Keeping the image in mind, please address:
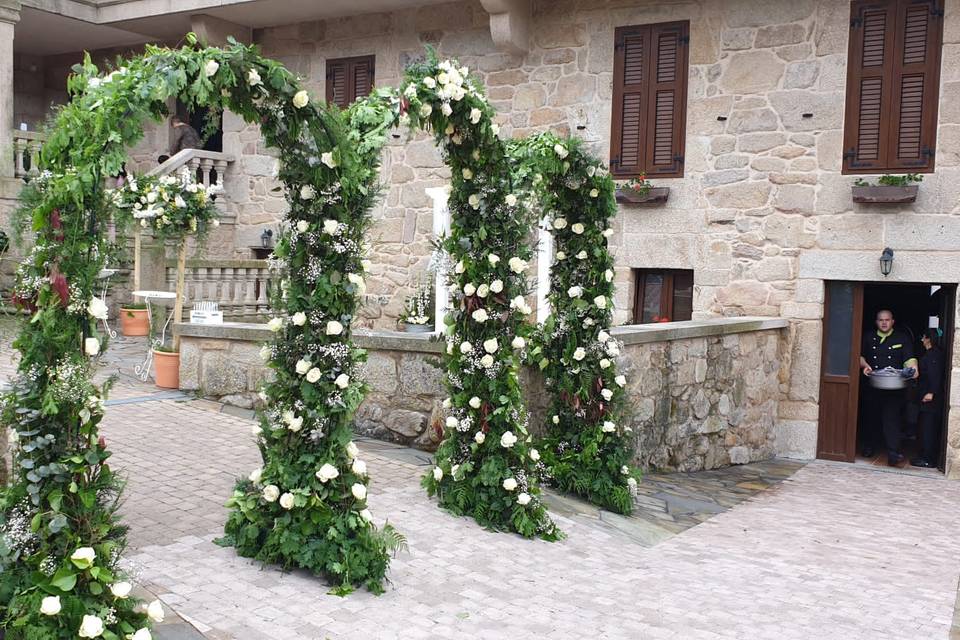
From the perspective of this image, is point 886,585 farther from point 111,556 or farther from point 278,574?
point 111,556

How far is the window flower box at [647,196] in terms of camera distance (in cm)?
982

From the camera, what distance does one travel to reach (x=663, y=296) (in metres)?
10.1

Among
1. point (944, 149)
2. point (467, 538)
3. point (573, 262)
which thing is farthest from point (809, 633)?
point (944, 149)

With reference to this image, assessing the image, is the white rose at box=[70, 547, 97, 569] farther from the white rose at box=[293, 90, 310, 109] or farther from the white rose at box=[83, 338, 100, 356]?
the white rose at box=[293, 90, 310, 109]

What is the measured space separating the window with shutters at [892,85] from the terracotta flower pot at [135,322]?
7.84m

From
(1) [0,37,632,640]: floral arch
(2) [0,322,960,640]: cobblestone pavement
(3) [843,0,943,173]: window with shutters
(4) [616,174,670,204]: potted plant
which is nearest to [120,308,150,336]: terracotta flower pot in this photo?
(2) [0,322,960,640]: cobblestone pavement

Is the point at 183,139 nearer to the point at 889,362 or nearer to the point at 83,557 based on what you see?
the point at 889,362

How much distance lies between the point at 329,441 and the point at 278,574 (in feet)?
2.03

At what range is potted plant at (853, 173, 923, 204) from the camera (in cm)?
877

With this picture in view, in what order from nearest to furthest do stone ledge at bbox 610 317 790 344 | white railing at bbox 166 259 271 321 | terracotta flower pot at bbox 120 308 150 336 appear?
1. stone ledge at bbox 610 317 790 344
2. white railing at bbox 166 259 271 321
3. terracotta flower pot at bbox 120 308 150 336

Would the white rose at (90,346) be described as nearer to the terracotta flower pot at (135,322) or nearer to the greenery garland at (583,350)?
the greenery garland at (583,350)

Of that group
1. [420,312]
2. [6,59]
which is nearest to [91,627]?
[420,312]

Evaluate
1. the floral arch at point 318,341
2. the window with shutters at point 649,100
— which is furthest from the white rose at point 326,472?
the window with shutters at point 649,100

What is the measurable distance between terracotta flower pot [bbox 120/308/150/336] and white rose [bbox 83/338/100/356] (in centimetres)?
823
